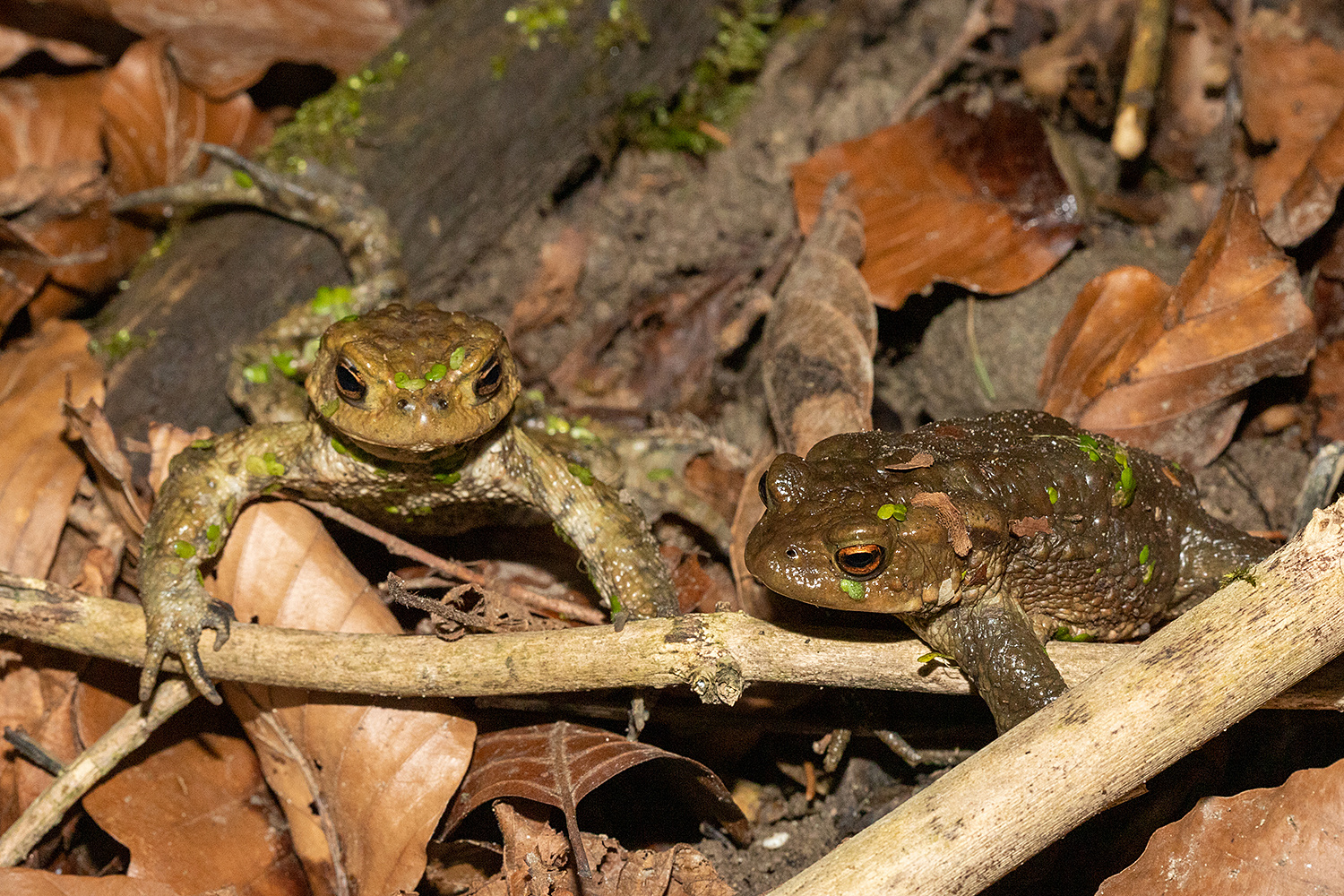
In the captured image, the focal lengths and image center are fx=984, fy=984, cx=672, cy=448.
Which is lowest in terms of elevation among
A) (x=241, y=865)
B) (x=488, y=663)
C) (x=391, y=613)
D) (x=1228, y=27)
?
(x=241, y=865)

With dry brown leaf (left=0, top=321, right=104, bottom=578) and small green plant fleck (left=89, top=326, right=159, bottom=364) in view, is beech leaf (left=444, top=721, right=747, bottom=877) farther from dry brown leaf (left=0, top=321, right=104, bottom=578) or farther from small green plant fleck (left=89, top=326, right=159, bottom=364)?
small green plant fleck (left=89, top=326, right=159, bottom=364)

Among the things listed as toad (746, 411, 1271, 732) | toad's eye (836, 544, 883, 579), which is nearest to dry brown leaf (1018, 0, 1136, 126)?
toad (746, 411, 1271, 732)

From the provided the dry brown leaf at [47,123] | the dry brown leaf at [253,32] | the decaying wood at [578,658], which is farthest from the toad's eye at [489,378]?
the dry brown leaf at [47,123]

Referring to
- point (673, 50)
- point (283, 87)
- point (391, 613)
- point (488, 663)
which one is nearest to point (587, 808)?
point (488, 663)

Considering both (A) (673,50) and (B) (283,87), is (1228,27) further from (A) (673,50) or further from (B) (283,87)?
(B) (283,87)

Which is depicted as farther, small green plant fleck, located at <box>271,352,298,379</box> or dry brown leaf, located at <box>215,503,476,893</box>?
small green plant fleck, located at <box>271,352,298,379</box>

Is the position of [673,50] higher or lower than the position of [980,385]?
higher

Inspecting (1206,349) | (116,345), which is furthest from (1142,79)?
(116,345)
